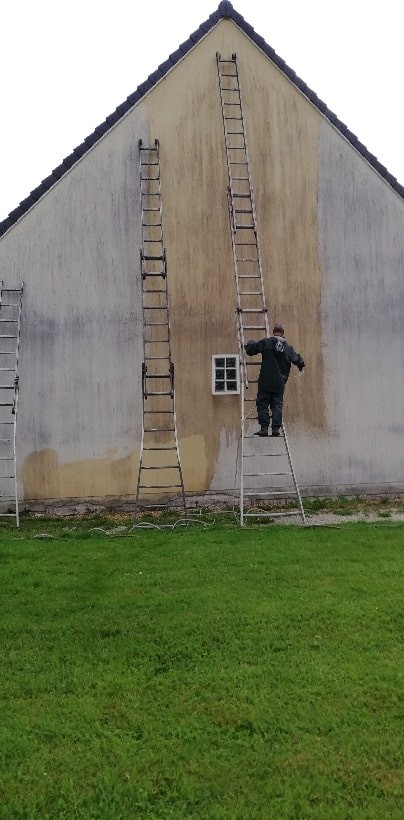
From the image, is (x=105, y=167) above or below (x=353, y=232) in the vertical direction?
above

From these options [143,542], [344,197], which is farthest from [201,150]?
[143,542]

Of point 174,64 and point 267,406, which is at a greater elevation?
point 174,64

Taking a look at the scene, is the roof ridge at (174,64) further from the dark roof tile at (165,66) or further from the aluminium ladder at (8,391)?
the aluminium ladder at (8,391)

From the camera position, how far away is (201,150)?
11.2m

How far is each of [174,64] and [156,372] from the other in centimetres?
544

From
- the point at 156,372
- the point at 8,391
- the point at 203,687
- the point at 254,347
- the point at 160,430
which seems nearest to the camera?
the point at 203,687

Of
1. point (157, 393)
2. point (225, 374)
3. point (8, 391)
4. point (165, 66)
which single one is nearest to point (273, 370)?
point (225, 374)

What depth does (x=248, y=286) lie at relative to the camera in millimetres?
11086

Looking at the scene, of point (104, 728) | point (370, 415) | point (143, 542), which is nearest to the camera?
point (104, 728)

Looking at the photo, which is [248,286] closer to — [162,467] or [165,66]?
[162,467]

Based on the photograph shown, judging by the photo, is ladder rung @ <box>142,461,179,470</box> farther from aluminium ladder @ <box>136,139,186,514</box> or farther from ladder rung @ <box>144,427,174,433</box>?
ladder rung @ <box>144,427,174,433</box>

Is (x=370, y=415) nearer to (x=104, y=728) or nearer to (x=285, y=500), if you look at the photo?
Result: (x=285, y=500)

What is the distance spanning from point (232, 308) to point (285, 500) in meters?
3.48

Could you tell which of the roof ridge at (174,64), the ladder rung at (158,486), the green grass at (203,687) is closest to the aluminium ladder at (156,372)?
the ladder rung at (158,486)
